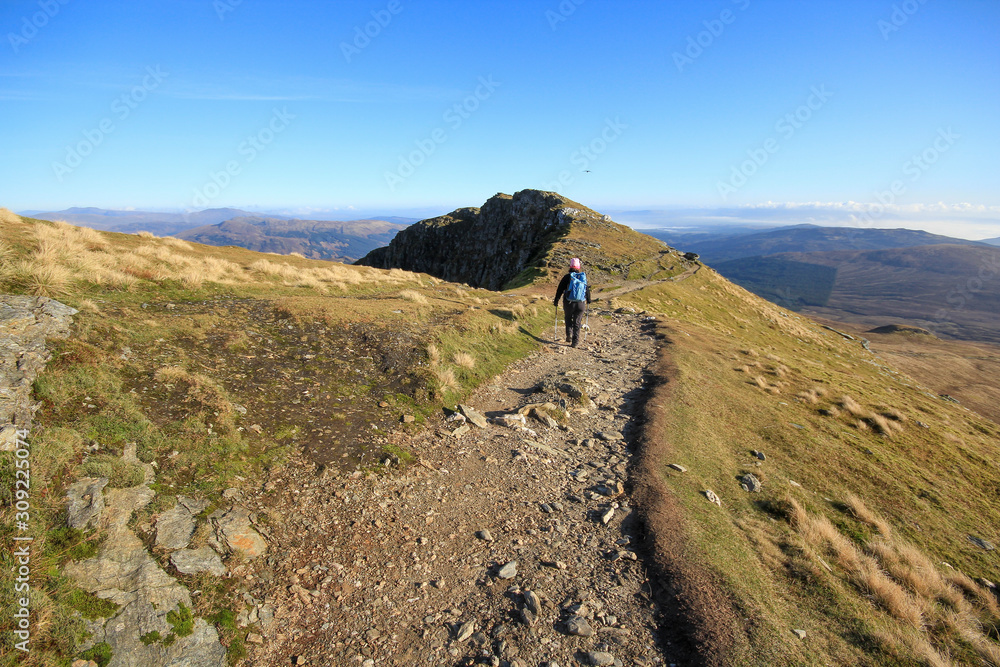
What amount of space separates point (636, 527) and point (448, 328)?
415 inches

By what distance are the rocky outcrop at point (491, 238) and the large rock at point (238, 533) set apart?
57.0 metres

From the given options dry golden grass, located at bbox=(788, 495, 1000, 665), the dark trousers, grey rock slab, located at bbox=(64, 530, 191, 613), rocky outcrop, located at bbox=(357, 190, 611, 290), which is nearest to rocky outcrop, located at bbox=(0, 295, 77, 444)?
grey rock slab, located at bbox=(64, 530, 191, 613)

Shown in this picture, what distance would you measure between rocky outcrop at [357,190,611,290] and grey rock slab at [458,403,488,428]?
5123 cm

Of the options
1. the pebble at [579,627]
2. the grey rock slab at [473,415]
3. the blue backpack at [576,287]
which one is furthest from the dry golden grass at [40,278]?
the blue backpack at [576,287]

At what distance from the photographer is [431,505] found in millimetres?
8297

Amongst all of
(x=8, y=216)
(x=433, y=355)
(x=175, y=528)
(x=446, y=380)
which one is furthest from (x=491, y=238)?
(x=175, y=528)

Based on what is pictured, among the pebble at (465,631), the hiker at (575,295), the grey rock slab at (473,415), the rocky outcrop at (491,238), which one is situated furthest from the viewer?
the rocky outcrop at (491,238)

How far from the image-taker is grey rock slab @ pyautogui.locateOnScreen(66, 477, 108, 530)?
567 cm

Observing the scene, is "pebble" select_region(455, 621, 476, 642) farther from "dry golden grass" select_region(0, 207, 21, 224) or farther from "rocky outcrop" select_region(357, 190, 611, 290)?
"rocky outcrop" select_region(357, 190, 611, 290)

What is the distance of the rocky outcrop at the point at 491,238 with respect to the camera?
7812 centimetres

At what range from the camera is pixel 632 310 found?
3231 centimetres

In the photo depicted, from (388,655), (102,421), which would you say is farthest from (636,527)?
(102,421)

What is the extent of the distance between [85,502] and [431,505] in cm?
522
